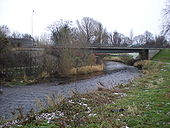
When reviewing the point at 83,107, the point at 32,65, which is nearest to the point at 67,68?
the point at 32,65

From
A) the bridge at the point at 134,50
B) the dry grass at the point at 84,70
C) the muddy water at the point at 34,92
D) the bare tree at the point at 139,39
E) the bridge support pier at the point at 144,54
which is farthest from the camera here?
the bare tree at the point at 139,39

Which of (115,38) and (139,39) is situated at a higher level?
(139,39)

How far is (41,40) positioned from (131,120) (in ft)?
114

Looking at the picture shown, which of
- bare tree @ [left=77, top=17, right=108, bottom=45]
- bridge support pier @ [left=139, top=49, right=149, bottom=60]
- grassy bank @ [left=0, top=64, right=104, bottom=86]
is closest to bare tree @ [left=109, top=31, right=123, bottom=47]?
bare tree @ [left=77, top=17, right=108, bottom=45]

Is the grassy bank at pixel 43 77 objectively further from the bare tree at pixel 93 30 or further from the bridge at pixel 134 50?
the bare tree at pixel 93 30

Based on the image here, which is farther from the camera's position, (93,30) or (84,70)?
(93,30)

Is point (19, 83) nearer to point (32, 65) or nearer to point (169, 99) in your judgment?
point (32, 65)

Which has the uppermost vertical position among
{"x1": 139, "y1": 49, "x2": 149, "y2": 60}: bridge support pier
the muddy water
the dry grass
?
{"x1": 139, "y1": 49, "x2": 149, "y2": 60}: bridge support pier

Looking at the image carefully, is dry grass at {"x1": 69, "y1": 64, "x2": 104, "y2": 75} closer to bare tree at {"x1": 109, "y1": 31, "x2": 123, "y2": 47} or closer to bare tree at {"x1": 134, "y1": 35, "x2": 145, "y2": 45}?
bare tree at {"x1": 109, "y1": 31, "x2": 123, "y2": 47}

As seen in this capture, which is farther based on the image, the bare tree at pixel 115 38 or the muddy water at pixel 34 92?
the bare tree at pixel 115 38

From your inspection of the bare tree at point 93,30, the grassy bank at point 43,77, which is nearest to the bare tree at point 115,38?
the bare tree at point 93,30

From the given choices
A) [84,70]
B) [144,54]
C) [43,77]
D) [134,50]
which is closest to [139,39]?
[144,54]

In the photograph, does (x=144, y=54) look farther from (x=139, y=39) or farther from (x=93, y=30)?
(x=139, y=39)

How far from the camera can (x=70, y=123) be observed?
8.89 m
